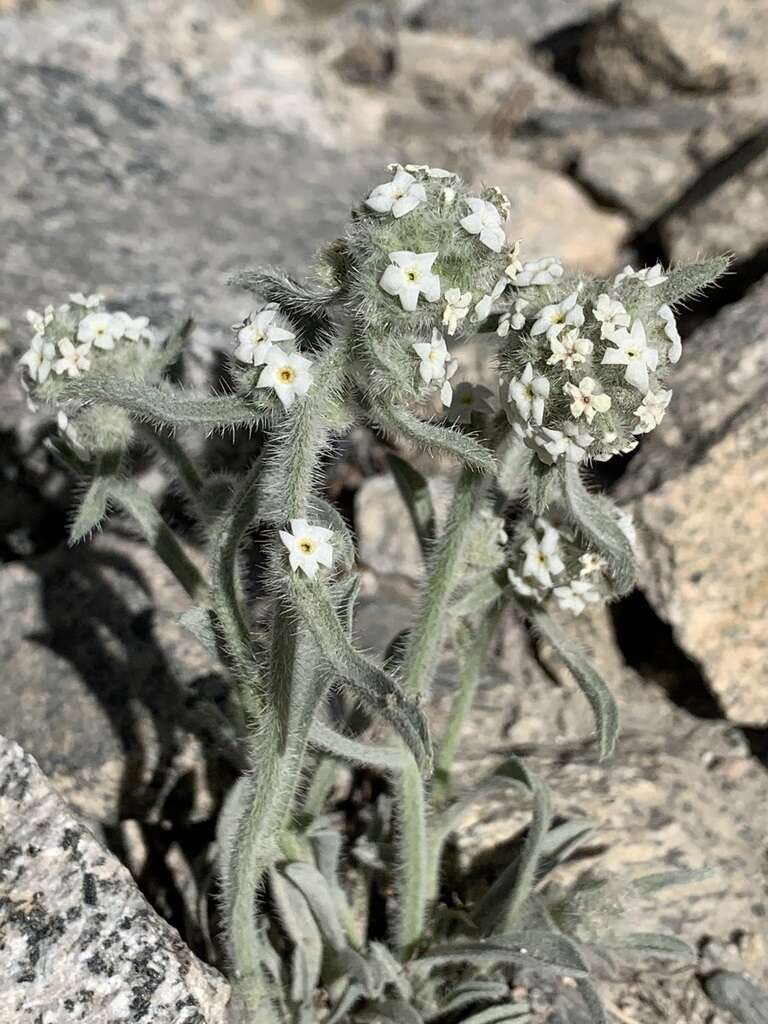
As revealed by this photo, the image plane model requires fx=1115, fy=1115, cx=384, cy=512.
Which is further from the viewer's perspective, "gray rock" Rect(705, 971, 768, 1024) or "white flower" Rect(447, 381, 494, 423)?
"gray rock" Rect(705, 971, 768, 1024)

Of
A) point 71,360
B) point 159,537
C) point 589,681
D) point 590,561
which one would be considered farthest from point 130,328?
point 589,681

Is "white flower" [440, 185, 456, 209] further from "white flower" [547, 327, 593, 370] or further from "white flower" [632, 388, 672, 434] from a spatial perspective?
"white flower" [632, 388, 672, 434]

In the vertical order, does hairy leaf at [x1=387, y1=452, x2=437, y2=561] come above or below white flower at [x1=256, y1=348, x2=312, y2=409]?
below

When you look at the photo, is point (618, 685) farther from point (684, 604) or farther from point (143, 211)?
point (143, 211)

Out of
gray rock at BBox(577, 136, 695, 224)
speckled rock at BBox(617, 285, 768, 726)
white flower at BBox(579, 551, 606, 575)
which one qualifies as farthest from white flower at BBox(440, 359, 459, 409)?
gray rock at BBox(577, 136, 695, 224)

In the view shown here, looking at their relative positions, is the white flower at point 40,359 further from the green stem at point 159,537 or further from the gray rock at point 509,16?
the gray rock at point 509,16
